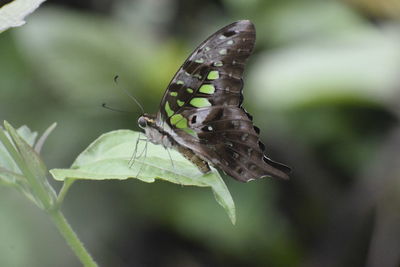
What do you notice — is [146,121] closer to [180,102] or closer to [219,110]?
[180,102]

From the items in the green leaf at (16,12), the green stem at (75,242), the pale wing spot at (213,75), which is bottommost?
the green stem at (75,242)

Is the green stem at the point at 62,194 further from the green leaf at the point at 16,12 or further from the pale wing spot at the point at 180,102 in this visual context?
the pale wing spot at the point at 180,102

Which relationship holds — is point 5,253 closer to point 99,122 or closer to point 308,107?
point 99,122

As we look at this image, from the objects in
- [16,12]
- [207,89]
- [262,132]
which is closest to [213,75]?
[207,89]

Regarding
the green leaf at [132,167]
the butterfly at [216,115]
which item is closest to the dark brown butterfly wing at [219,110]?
the butterfly at [216,115]

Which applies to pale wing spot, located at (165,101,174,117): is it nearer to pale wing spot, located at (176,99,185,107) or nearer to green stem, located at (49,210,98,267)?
pale wing spot, located at (176,99,185,107)

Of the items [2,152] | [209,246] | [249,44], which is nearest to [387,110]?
[209,246]

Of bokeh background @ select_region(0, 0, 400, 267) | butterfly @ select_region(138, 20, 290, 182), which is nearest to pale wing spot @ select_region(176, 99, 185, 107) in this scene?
butterfly @ select_region(138, 20, 290, 182)
